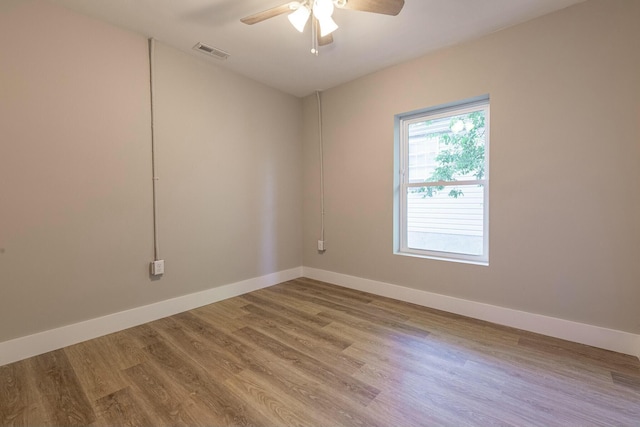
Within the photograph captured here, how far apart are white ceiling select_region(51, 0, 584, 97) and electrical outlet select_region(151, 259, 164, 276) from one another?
197 centimetres

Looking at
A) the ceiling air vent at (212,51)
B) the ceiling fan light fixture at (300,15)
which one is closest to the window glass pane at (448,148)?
the ceiling fan light fixture at (300,15)

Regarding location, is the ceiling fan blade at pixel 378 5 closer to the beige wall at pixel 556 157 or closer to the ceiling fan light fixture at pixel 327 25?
the ceiling fan light fixture at pixel 327 25

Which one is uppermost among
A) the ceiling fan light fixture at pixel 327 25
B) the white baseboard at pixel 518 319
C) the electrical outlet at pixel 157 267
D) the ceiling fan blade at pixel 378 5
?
the ceiling fan blade at pixel 378 5

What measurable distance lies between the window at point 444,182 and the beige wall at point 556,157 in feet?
0.48

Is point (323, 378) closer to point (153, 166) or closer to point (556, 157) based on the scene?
point (153, 166)

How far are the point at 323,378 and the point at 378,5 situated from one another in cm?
227

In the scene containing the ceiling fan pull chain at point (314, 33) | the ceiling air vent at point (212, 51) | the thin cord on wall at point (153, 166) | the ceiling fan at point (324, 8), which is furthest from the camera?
the ceiling air vent at point (212, 51)

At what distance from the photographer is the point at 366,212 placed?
10.6 ft

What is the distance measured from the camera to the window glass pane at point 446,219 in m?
2.60

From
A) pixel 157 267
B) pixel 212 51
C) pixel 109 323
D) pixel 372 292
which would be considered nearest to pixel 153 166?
pixel 157 267

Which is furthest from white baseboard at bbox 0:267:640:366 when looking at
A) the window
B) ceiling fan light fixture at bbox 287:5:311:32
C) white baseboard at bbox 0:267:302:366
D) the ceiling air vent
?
ceiling fan light fixture at bbox 287:5:311:32

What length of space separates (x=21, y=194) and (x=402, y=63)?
334cm

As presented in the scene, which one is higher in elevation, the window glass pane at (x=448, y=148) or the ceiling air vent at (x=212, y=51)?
the ceiling air vent at (x=212, y=51)

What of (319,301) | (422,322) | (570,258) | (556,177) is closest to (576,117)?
(556,177)
